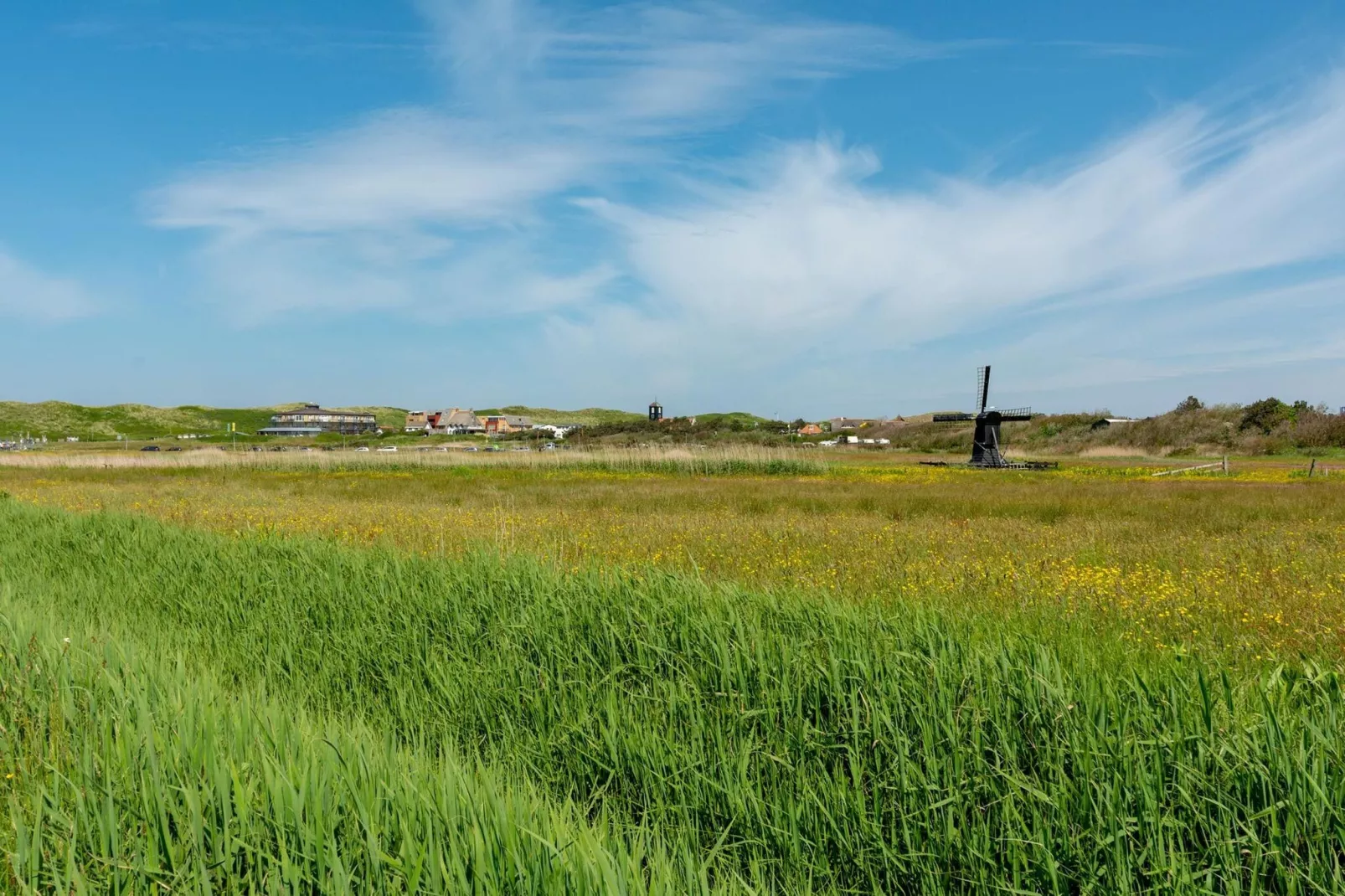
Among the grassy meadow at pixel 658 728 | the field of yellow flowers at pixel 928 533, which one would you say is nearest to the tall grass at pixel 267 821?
the grassy meadow at pixel 658 728

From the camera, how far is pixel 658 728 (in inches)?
188

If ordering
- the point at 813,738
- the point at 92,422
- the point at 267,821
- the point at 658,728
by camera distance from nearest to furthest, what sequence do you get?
1. the point at 267,821
2. the point at 813,738
3. the point at 658,728
4. the point at 92,422

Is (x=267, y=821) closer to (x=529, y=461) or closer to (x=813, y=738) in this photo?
(x=813, y=738)

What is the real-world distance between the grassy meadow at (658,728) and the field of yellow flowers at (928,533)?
165 mm

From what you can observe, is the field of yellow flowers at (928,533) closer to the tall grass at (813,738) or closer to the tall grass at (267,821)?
the tall grass at (813,738)

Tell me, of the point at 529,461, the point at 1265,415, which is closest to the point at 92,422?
the point at 529,461

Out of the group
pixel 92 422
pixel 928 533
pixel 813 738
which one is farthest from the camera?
pixel 92 422

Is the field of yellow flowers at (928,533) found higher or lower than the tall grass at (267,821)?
lower

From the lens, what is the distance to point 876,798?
383 cm

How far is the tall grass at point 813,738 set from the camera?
325 cm

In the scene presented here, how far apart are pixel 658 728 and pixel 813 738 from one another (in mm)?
1022

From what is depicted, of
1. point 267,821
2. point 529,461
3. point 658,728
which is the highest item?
point 267,821

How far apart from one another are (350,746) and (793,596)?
4067mm

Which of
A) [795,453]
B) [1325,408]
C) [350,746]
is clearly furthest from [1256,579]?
[1325,408]
